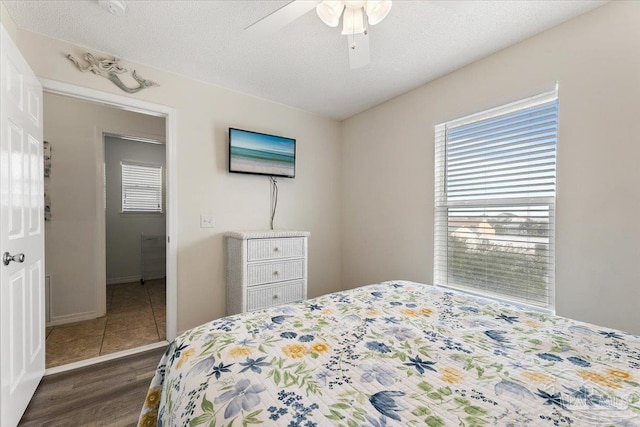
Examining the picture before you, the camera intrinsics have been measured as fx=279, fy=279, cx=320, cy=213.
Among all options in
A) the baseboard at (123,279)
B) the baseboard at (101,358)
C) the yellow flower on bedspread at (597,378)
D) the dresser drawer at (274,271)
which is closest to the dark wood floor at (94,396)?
the baseboard at (101,358)


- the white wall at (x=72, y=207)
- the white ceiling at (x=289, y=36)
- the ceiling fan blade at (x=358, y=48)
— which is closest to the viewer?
the ceiling fan blade at (x=358, y=48)

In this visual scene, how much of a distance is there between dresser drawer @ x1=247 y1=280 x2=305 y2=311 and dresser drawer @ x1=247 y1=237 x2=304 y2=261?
271mm

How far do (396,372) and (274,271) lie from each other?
73.4 inches

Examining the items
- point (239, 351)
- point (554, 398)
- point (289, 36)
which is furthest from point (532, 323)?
point (289, 36)

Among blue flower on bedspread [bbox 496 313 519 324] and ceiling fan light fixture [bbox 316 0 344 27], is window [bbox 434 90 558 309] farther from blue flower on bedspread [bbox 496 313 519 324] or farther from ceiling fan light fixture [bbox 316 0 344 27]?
ceiling fan light fixture [bbox 316 0 344 27]

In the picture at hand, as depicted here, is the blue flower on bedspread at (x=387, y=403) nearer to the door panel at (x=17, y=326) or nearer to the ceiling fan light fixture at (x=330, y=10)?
the ceiling fan light fixture at (x=330, y=10)

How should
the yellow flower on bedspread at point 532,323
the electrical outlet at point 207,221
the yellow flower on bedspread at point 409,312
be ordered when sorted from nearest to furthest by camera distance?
the yellow flower on bedspread at point 532,323
the yellow flower on bedspread at point 409,312
the electrical outlet at point 207,221

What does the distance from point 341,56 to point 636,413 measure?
2.34m

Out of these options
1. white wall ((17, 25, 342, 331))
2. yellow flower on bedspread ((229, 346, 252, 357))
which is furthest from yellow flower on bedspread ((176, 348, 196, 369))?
white wall ((17, 25, 342, 331))

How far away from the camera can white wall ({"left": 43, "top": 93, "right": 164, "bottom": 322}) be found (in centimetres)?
289

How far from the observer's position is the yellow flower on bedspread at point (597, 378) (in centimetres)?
79

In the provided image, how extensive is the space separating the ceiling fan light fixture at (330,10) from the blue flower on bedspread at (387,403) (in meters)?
1.60

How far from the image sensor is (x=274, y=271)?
8.50ft

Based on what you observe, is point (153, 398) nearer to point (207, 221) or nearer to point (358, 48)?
point (207, 221)
